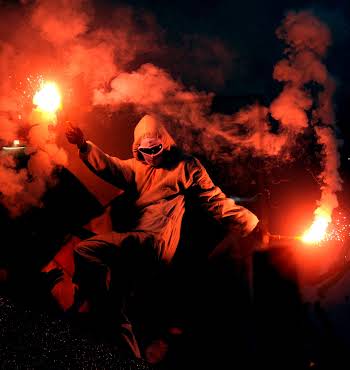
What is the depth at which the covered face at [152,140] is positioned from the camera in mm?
3408

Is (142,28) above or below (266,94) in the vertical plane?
above

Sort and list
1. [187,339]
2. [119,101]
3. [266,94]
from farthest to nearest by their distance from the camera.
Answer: [119,101]
[266,94]
[187,339]

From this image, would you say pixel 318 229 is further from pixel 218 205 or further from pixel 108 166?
pixel 108 166

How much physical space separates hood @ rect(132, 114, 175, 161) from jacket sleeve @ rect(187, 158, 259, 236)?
14.3 inches

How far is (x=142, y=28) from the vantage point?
13.1ft

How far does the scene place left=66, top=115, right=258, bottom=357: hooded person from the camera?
10.6 ft

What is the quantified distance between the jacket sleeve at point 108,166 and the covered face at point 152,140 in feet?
0.79

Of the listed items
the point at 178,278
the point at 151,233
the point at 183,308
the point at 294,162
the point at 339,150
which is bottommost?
the point at 183,308

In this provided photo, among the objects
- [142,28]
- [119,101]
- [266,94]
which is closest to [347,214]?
[266,94]

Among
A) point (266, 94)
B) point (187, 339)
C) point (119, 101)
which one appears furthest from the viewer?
point (119, 101)

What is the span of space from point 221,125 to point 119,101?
132 centimetres

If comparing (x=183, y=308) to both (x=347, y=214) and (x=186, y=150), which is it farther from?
(x=347, y=214)

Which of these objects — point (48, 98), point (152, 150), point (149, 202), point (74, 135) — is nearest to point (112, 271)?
point (149, 202)

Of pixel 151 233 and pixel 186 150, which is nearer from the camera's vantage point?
pixel 151 233
